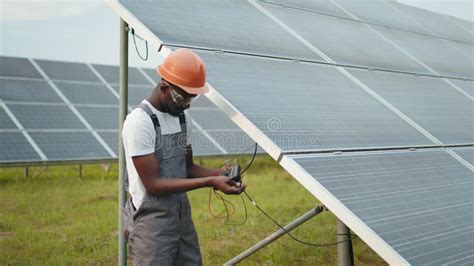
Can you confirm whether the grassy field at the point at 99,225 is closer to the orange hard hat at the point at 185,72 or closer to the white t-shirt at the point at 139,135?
the white t-shirt at the point at 139,135

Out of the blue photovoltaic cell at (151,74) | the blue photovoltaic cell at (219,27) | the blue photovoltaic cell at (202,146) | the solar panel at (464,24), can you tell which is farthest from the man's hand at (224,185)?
the blue photovoltaic cell at (151,74)

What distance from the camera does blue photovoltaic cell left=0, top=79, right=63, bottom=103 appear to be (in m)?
11.4

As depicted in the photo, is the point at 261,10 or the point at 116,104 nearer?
the point at 261,10

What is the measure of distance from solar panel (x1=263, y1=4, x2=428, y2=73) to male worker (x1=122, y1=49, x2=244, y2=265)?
2.20m

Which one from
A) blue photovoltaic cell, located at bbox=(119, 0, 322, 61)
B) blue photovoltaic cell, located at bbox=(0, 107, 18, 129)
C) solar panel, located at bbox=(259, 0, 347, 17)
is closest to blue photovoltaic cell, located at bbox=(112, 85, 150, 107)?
blue photovoltaic cell, located at bbox=(0, 107, 18, 129)

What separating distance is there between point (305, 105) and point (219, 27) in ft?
3.76

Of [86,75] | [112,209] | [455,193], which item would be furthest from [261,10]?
[86,75]

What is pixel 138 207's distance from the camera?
3666 millimetres

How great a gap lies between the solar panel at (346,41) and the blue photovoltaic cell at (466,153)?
4.25 ft

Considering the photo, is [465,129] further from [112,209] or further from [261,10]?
[112,209]

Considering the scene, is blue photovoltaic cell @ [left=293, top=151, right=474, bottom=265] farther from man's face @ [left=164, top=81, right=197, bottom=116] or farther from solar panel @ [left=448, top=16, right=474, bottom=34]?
solar panel @ [left=448, top=16, right=474, bottom=34]

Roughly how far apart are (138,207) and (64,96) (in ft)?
29.4

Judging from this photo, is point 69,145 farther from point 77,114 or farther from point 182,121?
point 182,121

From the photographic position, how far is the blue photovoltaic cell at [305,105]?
3.70 metres
